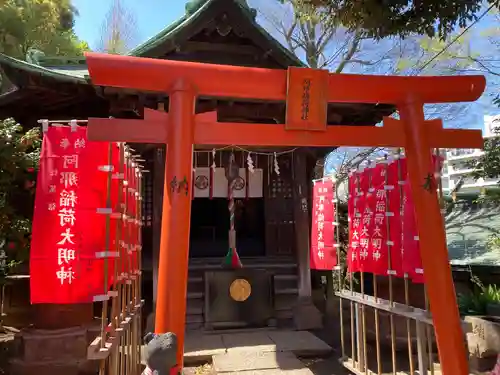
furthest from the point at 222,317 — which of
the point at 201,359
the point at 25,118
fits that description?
the point at 25,118

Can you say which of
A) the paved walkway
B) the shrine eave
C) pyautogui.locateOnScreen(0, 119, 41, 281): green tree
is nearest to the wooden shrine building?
the shrine eave

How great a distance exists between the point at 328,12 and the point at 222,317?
603 centimetres

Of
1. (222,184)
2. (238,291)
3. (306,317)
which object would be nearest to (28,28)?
(222,184)

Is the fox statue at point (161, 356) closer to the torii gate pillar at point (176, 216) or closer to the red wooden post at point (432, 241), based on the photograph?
the torii gate pillar at point (176, 216)

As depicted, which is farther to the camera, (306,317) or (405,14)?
(306,317)

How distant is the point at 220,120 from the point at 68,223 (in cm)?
530

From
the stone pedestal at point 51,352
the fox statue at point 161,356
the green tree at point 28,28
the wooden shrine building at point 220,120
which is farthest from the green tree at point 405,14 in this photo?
the green tree at point 28,28

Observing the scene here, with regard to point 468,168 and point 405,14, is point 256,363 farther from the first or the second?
point 468,168

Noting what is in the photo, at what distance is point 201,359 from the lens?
6.73 meters

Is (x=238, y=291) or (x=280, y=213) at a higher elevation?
(x=280, y=213)

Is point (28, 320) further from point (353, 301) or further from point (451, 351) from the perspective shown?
point (451, 351)

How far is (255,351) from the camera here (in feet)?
22.5

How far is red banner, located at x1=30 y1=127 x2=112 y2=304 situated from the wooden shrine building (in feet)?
10.2

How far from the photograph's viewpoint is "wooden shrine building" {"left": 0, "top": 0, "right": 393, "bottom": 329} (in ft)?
24.9
